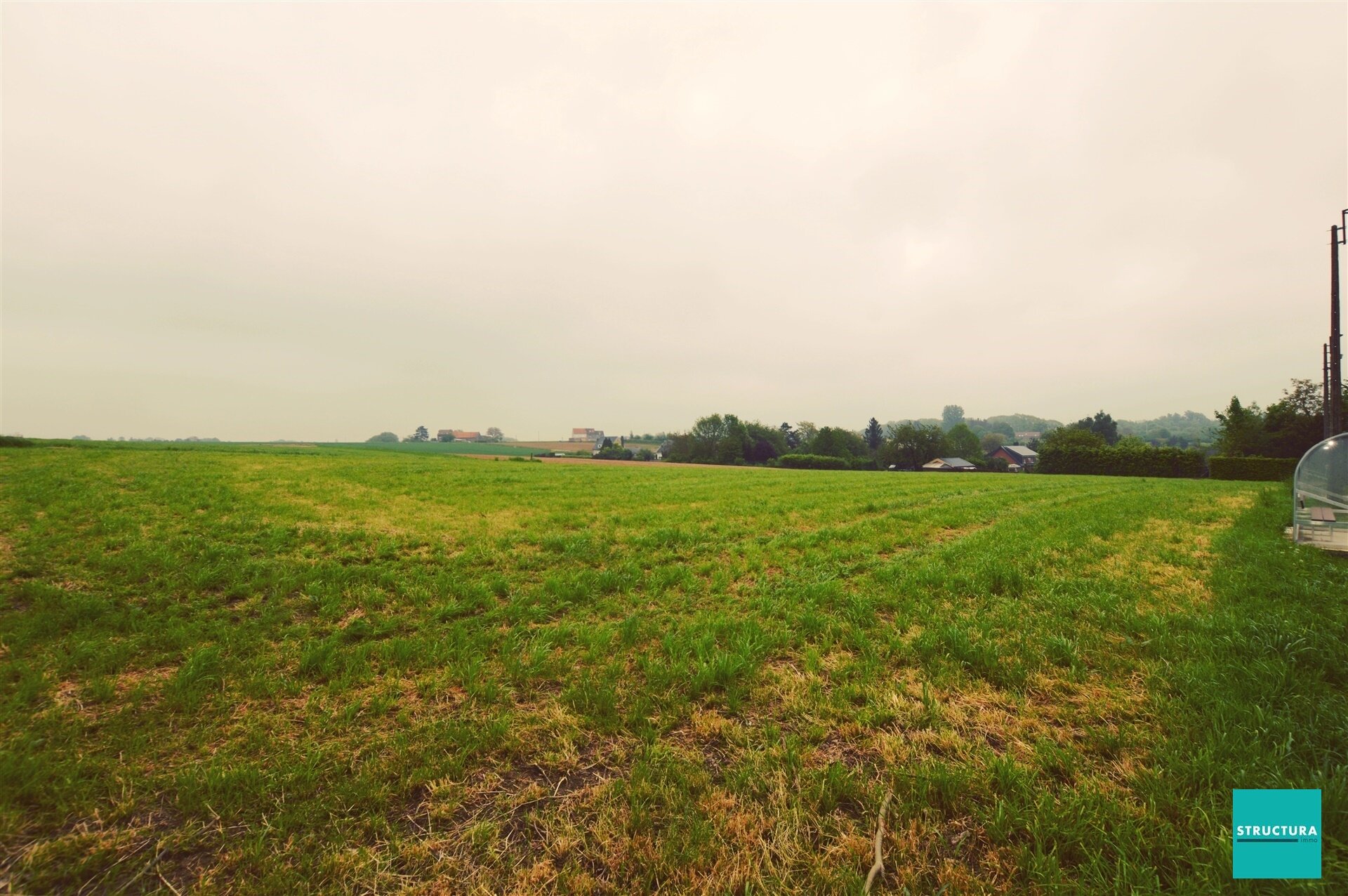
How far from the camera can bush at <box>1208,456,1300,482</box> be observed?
4125 cm

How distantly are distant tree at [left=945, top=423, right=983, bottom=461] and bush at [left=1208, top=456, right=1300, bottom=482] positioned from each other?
6233 cm

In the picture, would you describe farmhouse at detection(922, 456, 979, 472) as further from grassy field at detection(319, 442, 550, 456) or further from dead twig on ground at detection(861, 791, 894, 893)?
dead twig on ground at detection(861, 791, 894, 893)

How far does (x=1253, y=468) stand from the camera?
142ft

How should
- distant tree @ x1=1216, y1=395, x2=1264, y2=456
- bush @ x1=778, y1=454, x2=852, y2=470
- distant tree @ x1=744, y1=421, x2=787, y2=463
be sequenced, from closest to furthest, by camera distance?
distant tree @ x1=1216, y1=395, x2=1264, y2=456
bush @ x1=778, y1=454, x2=852, y2=470
distant tree @ x1=744, y1=421, x2=787, y2=463

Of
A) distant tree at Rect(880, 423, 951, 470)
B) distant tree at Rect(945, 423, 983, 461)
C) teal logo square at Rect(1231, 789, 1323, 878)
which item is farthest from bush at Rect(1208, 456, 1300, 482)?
teal logo square at Rect(1231, 789, 1323, 878)

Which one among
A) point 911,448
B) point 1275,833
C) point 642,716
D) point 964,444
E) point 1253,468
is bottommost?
point 642,716

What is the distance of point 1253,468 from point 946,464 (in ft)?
170

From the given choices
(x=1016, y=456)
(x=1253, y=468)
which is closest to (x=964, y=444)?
(x=1016, y=456)

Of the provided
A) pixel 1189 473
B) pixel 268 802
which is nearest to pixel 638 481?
pixel 268 802

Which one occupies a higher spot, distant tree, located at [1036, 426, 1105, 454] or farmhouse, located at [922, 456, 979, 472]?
distant tree, located at [1036, 426, 1105, 454]

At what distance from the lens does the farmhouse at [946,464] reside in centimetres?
9294

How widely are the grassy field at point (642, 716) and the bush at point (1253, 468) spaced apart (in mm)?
55140

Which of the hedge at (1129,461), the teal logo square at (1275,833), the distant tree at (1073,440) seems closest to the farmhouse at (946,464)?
the distant tree at (1073,440)

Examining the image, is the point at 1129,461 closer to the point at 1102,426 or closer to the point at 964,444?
the point at 964,444
